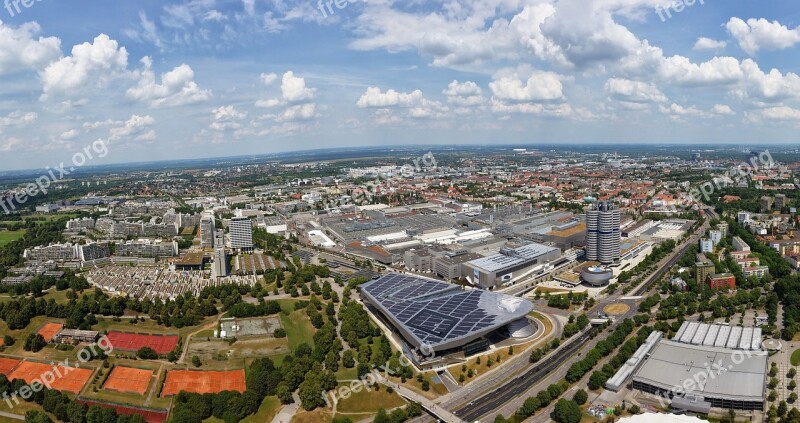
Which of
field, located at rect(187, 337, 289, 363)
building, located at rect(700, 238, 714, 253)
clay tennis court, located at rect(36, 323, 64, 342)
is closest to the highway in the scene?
field, located at rect(187, 337, 289, 363)

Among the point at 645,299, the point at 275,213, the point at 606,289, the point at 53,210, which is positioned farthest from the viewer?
the point at 53,210

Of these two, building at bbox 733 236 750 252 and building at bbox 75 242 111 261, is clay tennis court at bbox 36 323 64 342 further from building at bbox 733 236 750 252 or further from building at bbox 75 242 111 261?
building at bbox 733 236 750 252

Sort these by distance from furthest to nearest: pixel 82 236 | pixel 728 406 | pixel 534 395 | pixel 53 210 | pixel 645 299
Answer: pixel 53 210, pixel 82 236, pixel 645 299, pixel 534 395, pixel 728 406

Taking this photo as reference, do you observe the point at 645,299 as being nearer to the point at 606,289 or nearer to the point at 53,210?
the point at 606,289

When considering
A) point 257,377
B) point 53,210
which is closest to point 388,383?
point 257,377

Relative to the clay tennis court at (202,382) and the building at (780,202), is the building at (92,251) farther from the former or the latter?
the building at (780,202)

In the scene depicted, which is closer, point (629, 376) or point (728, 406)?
point (728, 406)
